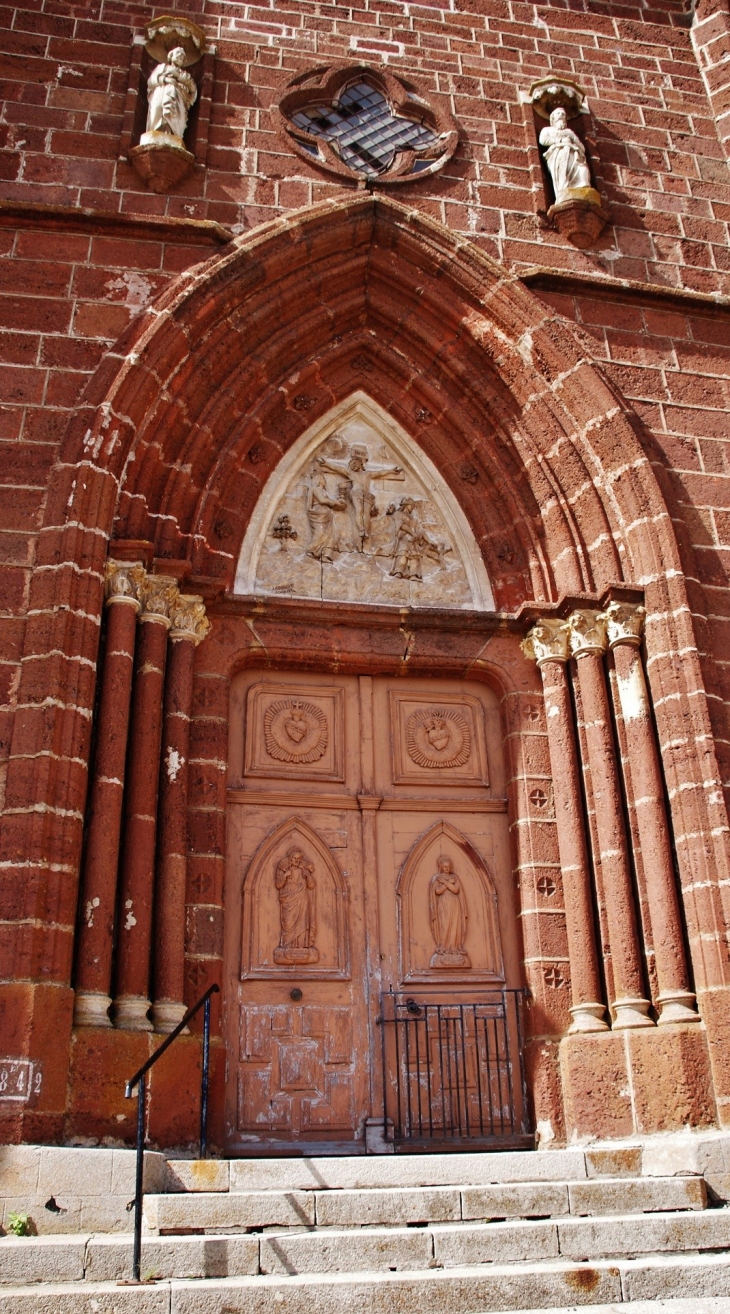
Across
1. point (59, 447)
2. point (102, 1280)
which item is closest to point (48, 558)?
point (59, 447)

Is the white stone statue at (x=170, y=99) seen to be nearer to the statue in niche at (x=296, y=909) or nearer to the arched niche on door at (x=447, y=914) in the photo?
the statue in niche at (x=296, y=909)

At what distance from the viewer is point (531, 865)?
8141mm

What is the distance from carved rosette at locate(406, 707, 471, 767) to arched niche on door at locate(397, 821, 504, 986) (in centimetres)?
47

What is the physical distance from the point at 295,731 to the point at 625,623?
7.74 feet

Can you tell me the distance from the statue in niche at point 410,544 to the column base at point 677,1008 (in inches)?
135

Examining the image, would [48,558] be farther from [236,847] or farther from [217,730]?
[236,847]

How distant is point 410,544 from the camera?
30.1 feet

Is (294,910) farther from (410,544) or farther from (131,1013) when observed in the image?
(410,544)

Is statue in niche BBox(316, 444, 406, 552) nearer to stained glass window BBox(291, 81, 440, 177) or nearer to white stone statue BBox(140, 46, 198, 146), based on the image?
stained glass window BBox(291, 81, 440, 177)

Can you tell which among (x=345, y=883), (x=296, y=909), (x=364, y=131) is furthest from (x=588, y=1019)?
(x=364, y=131)

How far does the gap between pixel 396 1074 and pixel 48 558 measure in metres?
3.84

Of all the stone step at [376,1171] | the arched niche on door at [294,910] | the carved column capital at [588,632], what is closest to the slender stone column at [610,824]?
the carved column capital at [588,632]

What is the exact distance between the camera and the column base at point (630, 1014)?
24.1ft

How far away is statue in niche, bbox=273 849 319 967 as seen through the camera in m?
7.82
